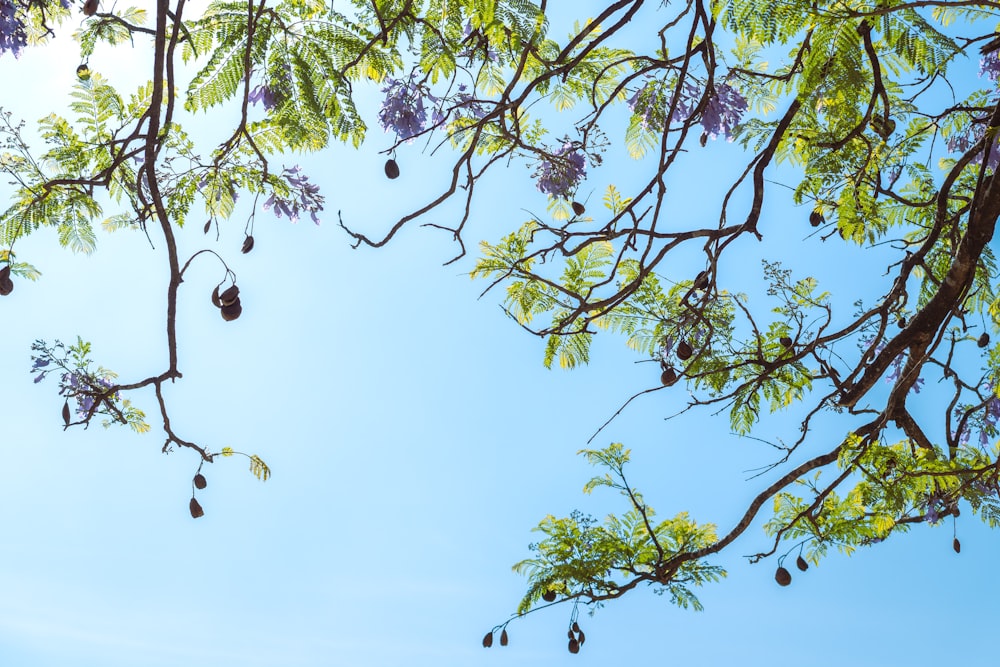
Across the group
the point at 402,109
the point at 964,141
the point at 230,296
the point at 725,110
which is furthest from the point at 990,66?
the point at 230,296

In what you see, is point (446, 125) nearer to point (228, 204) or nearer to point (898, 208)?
point (228, 204)

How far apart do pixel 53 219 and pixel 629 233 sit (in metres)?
2.50

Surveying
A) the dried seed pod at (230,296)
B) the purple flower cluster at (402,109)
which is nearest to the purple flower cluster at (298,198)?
the purple flower cluster at (402,109)

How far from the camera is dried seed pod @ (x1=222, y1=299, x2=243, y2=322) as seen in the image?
9.42 feet

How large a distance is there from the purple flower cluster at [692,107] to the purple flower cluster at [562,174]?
37cm

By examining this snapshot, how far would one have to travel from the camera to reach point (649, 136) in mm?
4113

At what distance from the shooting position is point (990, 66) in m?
4.83

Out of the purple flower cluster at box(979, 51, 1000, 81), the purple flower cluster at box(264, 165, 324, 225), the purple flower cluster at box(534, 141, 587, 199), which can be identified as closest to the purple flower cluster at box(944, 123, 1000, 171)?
the purple flower cluster at box(979, 51, 1000, 81)

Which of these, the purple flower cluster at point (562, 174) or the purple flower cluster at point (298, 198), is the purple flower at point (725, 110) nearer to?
the purple flower cluster at point (562, 174)

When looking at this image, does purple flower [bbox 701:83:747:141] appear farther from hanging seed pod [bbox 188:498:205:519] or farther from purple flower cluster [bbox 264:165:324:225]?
hanging seed pod [bbox 188:498:205:519]

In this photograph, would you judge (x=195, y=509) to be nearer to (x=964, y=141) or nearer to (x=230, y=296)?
(x=230, y=296)

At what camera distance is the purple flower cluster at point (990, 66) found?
4766 mm

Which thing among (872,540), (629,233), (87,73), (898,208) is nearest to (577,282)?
(629,233)

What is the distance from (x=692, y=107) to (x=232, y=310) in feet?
7.78
